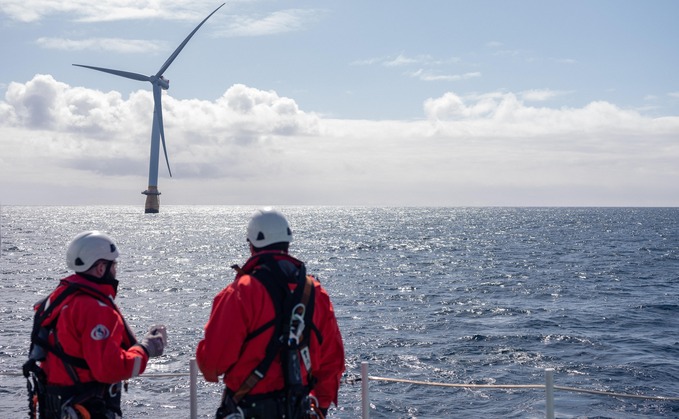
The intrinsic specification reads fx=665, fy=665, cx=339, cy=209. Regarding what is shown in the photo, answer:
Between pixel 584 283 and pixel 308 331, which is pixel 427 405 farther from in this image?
pixel 584 283

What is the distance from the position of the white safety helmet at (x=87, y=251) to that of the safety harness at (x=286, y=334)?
1.51 metres

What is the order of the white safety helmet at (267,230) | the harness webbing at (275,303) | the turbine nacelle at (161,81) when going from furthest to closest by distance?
1. the turbine nacelle at (161,81)
2. the white safety helmet at (267,230)
3. the harness webbing at (275,303)

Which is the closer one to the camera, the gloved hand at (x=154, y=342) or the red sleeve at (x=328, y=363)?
the red sleeve at (x=328, y=363)

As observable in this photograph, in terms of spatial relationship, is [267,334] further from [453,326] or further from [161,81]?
[161,81]

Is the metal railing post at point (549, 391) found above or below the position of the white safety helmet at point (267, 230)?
below

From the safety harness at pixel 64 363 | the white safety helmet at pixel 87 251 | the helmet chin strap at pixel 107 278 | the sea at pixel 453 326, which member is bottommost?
the sea at pixel 453 326

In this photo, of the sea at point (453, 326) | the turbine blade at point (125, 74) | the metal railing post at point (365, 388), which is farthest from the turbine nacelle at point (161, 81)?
the metal railing post at point (365, 388)

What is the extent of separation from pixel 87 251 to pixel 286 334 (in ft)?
6.78

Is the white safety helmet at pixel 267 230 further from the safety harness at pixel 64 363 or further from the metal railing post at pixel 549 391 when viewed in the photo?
the metal railing post at pixel 549 391

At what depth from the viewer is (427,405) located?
22875 mm

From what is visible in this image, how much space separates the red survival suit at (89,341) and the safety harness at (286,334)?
96 cm

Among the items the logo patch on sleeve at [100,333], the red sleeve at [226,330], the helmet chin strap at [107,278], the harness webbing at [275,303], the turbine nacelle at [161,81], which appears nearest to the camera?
the red sleeve at [226,330]

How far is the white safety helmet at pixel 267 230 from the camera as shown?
17.0 feet

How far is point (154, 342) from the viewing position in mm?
5801
